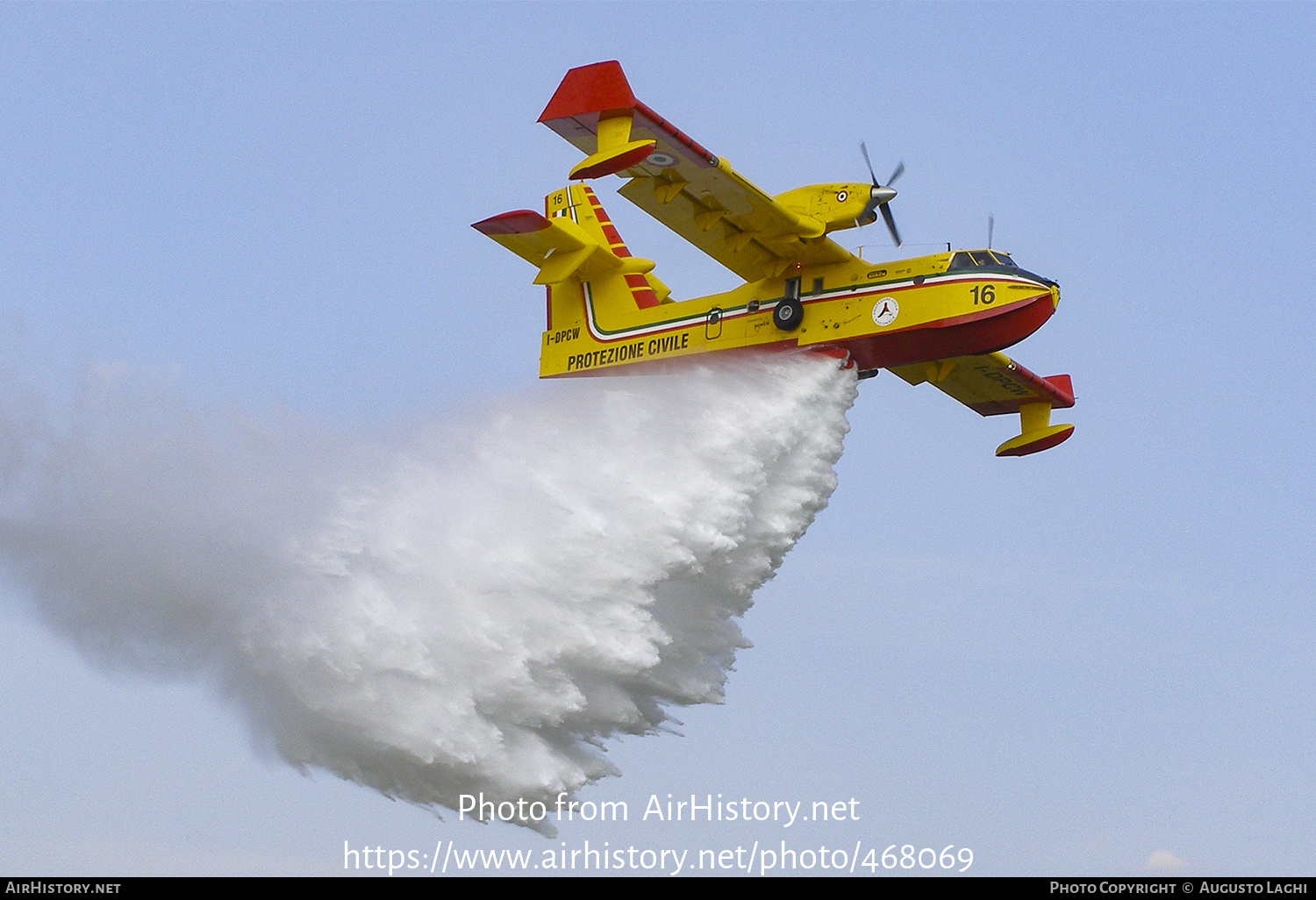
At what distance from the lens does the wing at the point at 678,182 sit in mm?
21266

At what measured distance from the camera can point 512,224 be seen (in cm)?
2436

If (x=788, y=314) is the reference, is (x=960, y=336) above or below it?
below

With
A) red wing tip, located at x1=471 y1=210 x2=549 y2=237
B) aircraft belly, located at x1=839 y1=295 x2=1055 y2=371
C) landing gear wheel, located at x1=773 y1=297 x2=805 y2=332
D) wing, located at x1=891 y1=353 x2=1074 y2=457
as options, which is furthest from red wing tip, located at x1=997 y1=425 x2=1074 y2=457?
red wing tip, located at x1=471 y1=210 x2=549 y2=237

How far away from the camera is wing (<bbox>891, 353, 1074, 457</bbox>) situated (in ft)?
82.8

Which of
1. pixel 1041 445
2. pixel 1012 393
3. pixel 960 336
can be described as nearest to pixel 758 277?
pixel 960 336

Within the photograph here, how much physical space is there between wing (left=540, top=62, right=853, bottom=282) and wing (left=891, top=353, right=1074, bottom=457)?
9.78 feet

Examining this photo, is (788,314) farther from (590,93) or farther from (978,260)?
(590,93)

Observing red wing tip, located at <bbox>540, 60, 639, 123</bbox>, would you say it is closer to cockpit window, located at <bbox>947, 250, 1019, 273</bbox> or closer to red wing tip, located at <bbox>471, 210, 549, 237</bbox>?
red wing tip, located at <bbox>471, 210, 549, 237</bbox>

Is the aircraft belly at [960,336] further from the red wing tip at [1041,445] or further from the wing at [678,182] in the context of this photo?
the red wing tip at [1041,445]

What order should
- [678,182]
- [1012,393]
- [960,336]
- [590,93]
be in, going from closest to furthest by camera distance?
[590,93] < [678,182] < [960,336] < [1012,393]

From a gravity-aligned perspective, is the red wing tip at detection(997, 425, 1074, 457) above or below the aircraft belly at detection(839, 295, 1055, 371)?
above

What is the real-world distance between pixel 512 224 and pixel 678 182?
3.04 m
